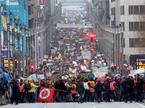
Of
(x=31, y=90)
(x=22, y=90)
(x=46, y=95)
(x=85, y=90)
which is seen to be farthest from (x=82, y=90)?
(x=22, y=90)

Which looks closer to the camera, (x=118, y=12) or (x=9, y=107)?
(x=9, y=107)

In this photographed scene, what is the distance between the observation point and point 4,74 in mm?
47094

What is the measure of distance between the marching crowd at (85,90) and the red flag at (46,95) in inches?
8.8

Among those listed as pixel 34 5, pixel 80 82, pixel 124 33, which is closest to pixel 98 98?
pixel 80 82

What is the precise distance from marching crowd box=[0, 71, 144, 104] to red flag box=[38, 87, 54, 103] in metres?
0.22

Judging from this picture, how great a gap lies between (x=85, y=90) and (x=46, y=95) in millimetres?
2145

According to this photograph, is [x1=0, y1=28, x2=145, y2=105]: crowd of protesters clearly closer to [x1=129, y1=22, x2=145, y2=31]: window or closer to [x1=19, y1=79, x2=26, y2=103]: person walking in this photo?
[x1=19, y1=79, x2=26, y2=103]: person walking

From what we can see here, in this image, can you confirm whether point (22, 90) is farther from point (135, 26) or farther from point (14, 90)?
point (135, 26)

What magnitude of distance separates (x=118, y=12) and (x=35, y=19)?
15.8 meters

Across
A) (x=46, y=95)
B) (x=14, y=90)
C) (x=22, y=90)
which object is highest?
(x=14, y=90)

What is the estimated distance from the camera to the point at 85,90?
159 feet

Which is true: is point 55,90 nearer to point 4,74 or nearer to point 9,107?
point 4,74

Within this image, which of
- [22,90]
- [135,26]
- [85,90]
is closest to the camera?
[22,90]

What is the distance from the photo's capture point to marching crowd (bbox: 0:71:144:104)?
4781 centimetres
